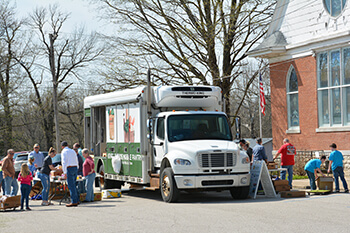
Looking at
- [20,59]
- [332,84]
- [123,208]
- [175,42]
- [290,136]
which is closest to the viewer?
[123,208]

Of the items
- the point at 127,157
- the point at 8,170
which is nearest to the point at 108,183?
the point at 127,157

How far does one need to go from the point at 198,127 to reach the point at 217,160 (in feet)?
5.36

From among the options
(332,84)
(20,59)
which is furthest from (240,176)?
(20,59)

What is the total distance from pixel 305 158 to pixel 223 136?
10271 mm

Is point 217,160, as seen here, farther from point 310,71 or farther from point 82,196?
point 310,71

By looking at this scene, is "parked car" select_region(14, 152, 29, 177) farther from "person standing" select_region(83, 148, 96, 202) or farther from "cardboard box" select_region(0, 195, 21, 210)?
"cardboard box" select_region(0, 195, 21, 210)

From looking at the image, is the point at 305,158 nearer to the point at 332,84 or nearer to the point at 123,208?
the point at 332,84

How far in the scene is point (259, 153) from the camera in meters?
17.8

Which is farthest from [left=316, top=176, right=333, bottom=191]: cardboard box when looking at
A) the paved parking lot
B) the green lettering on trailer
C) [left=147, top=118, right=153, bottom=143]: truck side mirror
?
the green lettering on trailer

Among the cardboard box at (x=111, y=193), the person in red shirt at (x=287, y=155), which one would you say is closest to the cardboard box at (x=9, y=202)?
the cardboard box at (x=111, y=193)

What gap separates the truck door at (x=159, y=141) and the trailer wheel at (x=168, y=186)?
0.84m

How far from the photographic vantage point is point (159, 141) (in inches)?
640

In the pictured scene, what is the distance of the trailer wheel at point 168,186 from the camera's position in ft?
49.0

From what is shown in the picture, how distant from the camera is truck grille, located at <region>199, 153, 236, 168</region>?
1480 cm
